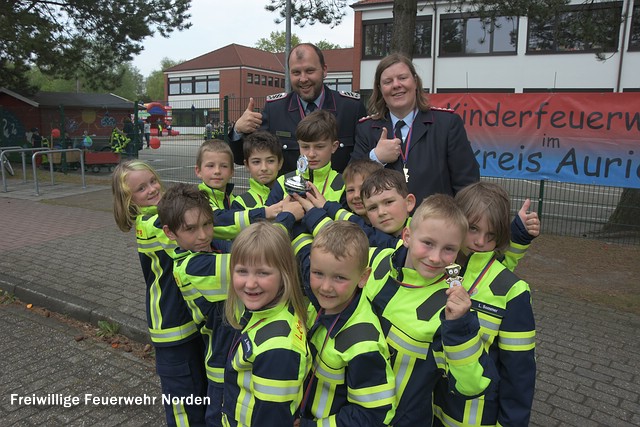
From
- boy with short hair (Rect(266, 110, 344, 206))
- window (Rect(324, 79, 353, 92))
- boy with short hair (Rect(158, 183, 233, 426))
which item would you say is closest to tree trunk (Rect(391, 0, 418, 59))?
boy with short hair (Rect(266, 110, 344, 206))

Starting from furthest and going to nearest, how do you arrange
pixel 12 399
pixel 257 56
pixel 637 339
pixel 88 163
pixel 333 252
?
pixel 257 56, pixel 88 163, pixel 637 339, pixel 12 399, pixel 333 252

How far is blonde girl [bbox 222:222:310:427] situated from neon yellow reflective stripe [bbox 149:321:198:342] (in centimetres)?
72

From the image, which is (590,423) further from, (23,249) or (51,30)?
(51,30)

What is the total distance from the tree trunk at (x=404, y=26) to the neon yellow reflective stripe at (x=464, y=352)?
7.08 meters

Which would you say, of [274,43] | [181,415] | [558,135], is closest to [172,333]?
[181,415]

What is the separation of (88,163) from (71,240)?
9610 mm

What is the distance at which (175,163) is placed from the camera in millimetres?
14031

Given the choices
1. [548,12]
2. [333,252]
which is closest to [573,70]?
[548,12]

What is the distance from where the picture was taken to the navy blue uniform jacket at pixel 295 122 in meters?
3.19

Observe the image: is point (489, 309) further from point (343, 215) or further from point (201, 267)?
point (201, 267)

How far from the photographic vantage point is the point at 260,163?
113 inches

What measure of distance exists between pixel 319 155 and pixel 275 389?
4.16ft

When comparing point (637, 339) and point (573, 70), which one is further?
point (573, 70)

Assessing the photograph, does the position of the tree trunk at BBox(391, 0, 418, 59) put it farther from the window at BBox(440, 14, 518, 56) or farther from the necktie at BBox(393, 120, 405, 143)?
the window at BBox(440, 14, 518, 56)
